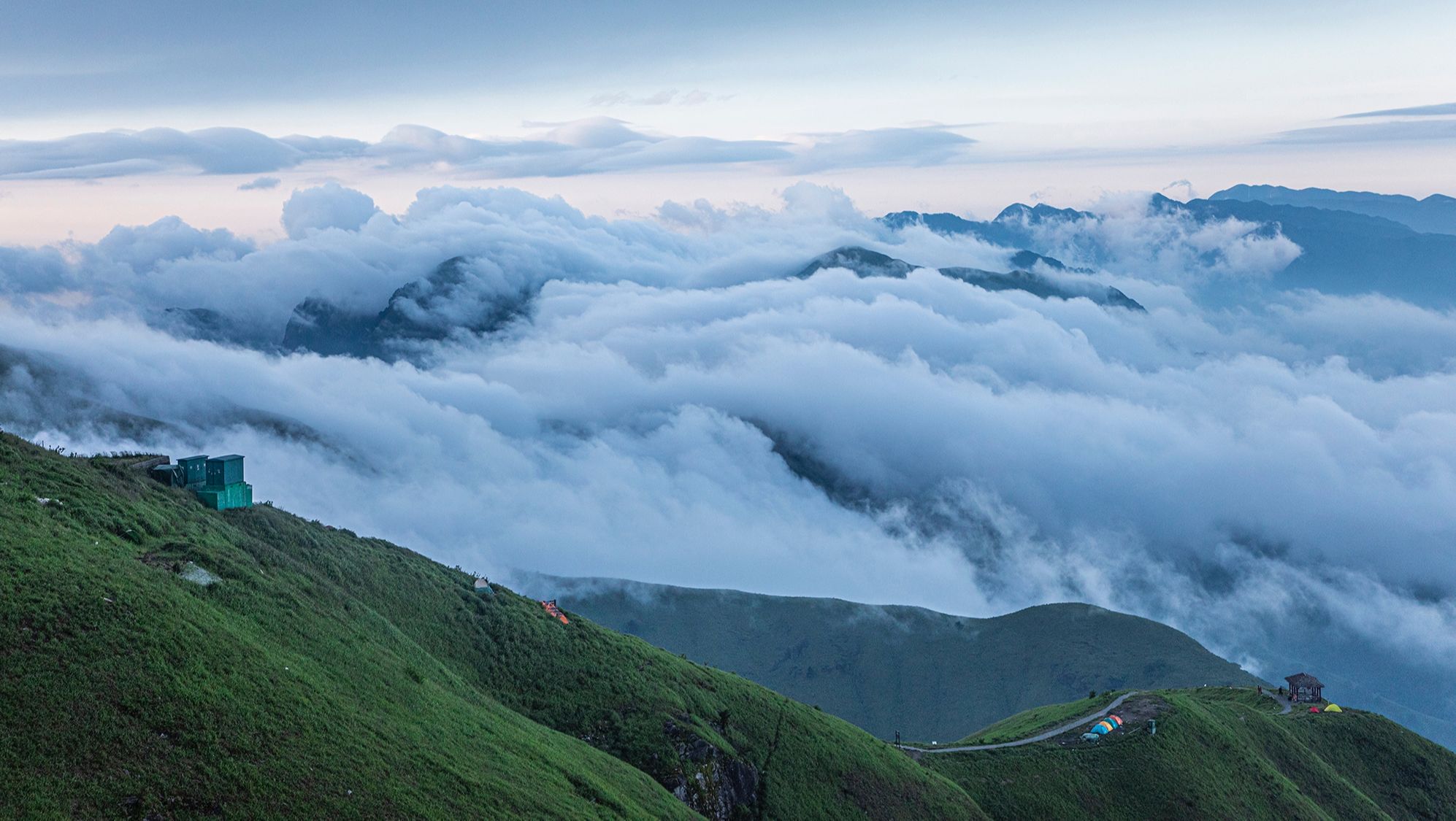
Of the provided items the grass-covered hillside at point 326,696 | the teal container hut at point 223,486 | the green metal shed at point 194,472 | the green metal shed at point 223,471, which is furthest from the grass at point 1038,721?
the green metal shed at point 194,472

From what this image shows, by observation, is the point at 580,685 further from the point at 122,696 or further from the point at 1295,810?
the point at 1295,810

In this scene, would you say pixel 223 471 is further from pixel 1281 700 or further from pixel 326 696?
pixel 1281 700

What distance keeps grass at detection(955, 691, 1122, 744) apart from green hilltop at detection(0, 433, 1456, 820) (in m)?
2.87

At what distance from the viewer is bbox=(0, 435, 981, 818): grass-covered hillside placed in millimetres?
36688

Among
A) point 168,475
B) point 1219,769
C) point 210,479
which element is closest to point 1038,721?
point 1219,769

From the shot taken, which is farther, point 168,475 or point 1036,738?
point 1036,738

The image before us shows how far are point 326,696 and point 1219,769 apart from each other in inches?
3731

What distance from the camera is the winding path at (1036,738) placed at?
346 ft

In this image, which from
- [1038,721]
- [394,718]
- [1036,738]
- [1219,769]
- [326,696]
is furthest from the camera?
[1038,721]

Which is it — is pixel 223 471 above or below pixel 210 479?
above

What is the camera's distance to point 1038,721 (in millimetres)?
121562

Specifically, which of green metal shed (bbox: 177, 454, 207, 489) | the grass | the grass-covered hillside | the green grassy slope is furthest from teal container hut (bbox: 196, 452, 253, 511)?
the grass

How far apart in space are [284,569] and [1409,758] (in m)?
133

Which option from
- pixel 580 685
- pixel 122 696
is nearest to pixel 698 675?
pixel 580 685
